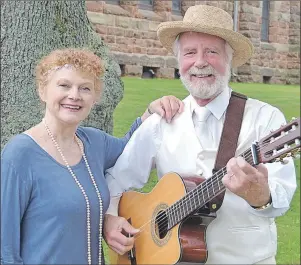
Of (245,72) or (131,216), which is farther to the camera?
(245,72)

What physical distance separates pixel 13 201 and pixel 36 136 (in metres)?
0.28

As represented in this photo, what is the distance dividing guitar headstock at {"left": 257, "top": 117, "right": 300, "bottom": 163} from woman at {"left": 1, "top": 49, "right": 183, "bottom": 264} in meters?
0.69

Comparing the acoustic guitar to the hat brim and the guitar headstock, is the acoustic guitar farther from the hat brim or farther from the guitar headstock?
the hat brim

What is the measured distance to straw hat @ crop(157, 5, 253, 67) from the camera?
8.88 feet

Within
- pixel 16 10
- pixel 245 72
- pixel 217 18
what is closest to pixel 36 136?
pixel 217 18

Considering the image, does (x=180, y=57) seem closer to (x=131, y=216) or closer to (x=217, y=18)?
(x=217, y=18)

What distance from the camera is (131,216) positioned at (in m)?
3.00

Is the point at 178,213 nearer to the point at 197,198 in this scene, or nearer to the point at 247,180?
the point at 197,198

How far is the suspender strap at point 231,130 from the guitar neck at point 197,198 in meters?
0.06

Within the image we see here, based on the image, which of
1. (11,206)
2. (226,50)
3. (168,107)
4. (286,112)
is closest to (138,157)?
(168,107)

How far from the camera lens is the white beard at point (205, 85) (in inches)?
107

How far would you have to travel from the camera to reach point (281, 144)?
87.0 inches

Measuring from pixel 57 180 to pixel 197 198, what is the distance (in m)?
0.53

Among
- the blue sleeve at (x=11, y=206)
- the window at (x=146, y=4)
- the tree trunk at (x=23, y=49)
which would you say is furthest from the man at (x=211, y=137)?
the window at (x=146, y=4)
